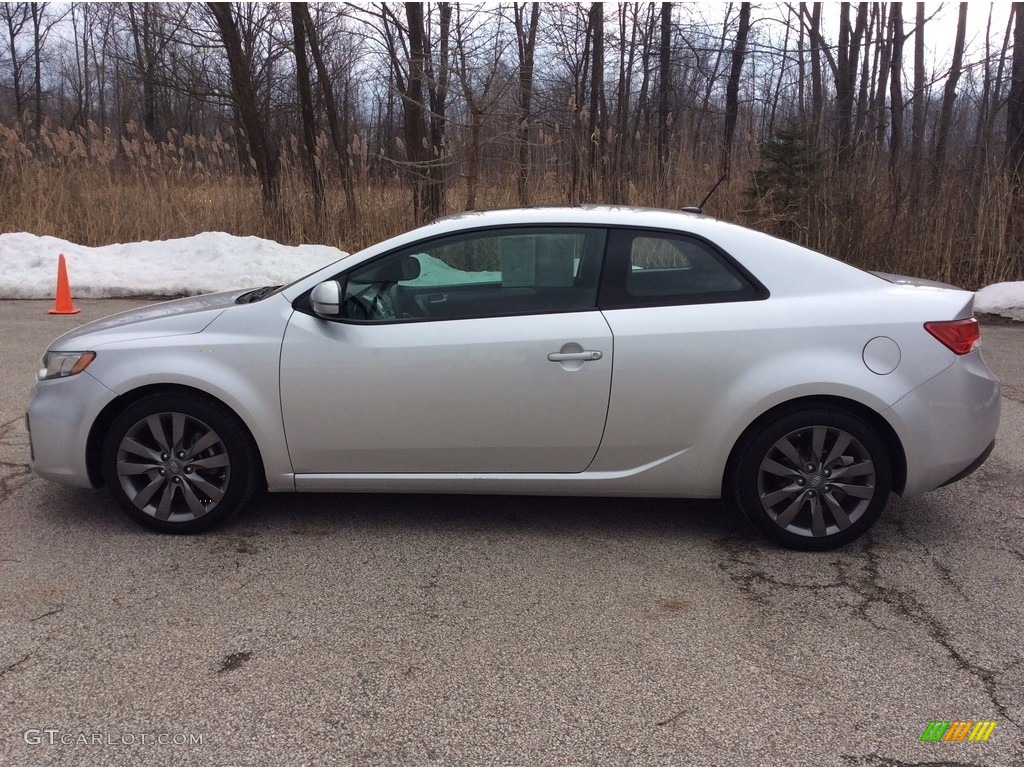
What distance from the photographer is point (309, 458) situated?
12.8 feet

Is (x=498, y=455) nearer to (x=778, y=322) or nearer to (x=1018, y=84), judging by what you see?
(x=778, y=322)

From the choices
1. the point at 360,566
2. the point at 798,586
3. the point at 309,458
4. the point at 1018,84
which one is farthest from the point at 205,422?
the point at 1018,84

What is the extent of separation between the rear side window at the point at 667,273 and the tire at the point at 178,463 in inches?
75.2

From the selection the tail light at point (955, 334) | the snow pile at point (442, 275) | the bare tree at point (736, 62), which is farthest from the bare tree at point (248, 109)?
the tail light at point (955, 334)

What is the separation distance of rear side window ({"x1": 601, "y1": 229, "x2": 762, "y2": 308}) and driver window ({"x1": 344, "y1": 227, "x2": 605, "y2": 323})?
0.33ft

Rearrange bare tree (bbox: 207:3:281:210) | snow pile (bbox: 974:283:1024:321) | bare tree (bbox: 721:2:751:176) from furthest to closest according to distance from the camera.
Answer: bare tree (bbox: 721:2:751:176), bare tree (bbox: 207:3:281:210), snow pile (bbox: 974:283:1024:321)

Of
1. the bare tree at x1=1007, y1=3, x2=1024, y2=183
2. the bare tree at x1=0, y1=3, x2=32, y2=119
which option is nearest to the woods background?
the bare tree at x1=1007, y1=3, x2=1024, y2=183

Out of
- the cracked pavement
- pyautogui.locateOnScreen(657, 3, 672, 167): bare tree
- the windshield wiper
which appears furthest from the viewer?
pyautogui.locateOnScreen(657, 3, 672, 167): bare tree

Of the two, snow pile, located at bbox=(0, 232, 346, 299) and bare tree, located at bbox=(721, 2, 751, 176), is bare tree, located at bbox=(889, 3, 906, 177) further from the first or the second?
snow pile, located at bbox=(0, 232, 346, 299)

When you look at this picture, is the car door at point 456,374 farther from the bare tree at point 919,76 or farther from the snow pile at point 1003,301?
the bare tree at point 919,76

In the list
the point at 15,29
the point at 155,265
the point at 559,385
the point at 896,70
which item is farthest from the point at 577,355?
the point at 15,29

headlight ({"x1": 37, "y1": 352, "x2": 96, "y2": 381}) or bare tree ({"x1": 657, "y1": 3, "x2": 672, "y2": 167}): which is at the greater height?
bare tree ({"x1": 657, "y1": 3, "x2": 672, "y2": 167})

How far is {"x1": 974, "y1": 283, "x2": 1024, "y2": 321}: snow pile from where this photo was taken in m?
10.1

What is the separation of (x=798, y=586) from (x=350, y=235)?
37.7 feet
